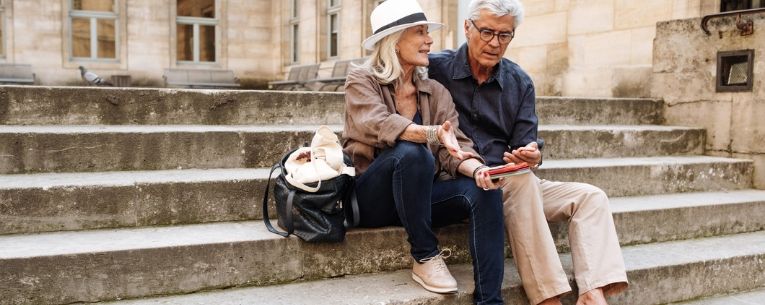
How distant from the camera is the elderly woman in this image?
9.25 ft

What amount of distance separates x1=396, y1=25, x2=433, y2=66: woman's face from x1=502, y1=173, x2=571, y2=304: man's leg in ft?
2.27

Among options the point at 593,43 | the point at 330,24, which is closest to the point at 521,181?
the point at 593,43

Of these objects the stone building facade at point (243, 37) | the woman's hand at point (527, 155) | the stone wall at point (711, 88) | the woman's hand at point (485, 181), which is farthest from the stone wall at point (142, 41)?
the woman's hand at point (485, 181)

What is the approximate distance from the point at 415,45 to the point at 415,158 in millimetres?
606

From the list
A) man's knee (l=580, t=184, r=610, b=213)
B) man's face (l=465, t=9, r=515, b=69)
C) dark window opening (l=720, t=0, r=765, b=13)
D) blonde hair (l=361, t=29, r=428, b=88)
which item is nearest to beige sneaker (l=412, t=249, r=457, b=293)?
man's knee (l=580, t=184, r=610, b=213)

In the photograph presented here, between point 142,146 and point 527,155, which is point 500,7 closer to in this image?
point 527,155

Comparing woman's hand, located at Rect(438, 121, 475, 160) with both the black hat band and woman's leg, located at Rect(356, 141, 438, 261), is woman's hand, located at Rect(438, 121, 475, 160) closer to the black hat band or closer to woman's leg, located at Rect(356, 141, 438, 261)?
woman's leg, located at Rect(356, 141, 438, 261)

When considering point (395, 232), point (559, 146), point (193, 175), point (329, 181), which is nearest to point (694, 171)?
point (559, 146)

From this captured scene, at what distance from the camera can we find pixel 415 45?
10.2 ft

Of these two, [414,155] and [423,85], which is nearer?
[414,155]

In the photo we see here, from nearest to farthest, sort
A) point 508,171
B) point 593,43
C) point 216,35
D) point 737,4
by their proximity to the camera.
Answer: point 508,171
point 737,4
point 593,43
point 216,35

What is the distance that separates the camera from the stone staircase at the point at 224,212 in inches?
108

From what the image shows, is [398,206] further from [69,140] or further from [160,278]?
[69,140]

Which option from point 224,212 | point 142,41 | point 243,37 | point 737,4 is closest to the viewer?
point 224,212
